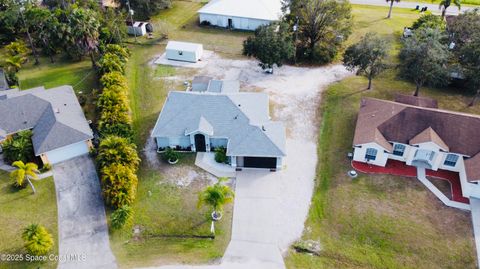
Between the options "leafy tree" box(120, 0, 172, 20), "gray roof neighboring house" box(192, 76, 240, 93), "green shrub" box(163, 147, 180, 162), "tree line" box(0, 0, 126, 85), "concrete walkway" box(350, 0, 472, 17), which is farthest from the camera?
"concrete walkway" box(350, 0, 472, 17)

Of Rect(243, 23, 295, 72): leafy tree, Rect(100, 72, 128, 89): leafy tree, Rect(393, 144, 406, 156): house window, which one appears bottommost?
Rect(393, 144, 406, 156): house window

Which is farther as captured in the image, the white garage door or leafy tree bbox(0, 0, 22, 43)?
leafy tree bbox(0, 0, 22, 43)

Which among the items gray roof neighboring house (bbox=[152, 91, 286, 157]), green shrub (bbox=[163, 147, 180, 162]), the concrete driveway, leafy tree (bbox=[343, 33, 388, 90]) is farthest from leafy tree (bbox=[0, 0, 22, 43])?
leafy tree (bbox=[343, 33, 388, 90])

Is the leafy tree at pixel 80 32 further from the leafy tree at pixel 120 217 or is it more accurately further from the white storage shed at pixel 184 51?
the leafy tree at pixel 120 217

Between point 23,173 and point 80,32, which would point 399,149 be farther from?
point 80,32

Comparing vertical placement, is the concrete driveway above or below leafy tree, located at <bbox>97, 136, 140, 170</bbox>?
below

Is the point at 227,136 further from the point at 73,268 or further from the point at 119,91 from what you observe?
the point at 73,268

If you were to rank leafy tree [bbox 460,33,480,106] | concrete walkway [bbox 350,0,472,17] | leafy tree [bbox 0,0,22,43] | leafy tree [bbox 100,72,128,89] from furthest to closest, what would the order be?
concrete walkway [bbox 350,0,472,17], leafy tree [bbox 0,0,22,43], leafy tree [bbox 100,72,128,89], leafy tree [bbox 460,33,480,106]

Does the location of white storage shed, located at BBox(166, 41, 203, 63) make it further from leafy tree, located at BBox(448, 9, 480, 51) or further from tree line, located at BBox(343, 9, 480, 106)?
leafy tree, located at BBox(448, 9, 480, 51)
